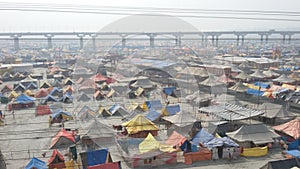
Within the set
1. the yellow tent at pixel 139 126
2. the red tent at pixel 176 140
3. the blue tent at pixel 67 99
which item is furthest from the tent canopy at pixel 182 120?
the blue tent at pixel 67 99

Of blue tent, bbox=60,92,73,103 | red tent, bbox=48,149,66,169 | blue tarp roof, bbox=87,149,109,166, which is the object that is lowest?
red tent, bbox=48,149,66,169

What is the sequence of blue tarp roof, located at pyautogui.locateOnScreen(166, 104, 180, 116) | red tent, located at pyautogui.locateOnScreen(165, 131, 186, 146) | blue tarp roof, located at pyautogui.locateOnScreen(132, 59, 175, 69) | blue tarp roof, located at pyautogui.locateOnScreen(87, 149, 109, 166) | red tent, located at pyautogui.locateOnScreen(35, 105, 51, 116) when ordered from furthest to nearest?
1. blue tarp roof, located at pyautogui.locateOnScreen(132, 59, 175, 69)
2. red tent, located at pyautogui.locateOnScreen(35, 105, 51, 116)
3. blue tarp roof, located at pyautogui.locateOnScreen(166, 104, 180, 116)
4. red tent, located at pyautogui.locateOnScreen(165, 131, 186, 146)
5. blue tarp roof, located at pyautogui.locateOnScreen(87, 149, 109, 166)

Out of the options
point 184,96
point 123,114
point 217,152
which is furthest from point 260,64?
point 217,152

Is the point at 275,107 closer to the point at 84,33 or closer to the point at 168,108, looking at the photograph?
the point at 168,108

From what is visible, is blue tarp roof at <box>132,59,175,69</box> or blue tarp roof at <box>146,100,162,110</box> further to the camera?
blue tarp roof at <box>132,59,175,69</box>

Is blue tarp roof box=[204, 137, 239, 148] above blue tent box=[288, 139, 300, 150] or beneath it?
above

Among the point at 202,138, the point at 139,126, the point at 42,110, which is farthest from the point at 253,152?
the point at 42,110

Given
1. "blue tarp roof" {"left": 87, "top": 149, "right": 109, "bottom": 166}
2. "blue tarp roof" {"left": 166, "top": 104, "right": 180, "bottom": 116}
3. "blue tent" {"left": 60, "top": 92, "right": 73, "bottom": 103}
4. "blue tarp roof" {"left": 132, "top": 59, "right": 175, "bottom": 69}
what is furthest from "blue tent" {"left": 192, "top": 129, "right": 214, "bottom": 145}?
"blue tarp roof" {"left": 132, "top": 59, "right": 175, "bottom": 69}

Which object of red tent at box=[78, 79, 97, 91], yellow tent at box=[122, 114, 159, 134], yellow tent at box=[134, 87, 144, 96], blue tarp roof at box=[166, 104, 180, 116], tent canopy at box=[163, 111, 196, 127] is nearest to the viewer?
yellow tent at box=[122, 114, 159, 134]

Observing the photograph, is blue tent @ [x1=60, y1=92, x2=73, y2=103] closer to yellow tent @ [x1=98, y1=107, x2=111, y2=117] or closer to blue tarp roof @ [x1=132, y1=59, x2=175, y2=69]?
yellow tent @ [x1=98, y1=107, x2=111, y2=117]

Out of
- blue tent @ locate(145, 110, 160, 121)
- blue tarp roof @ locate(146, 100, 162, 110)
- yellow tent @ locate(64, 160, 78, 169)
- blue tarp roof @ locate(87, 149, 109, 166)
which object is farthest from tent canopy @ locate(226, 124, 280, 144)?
yellow tent @ locate(64, 160, 78, 169)

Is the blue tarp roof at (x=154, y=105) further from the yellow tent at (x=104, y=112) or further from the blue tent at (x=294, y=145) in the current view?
the blue tent at (x=294, y=145)
